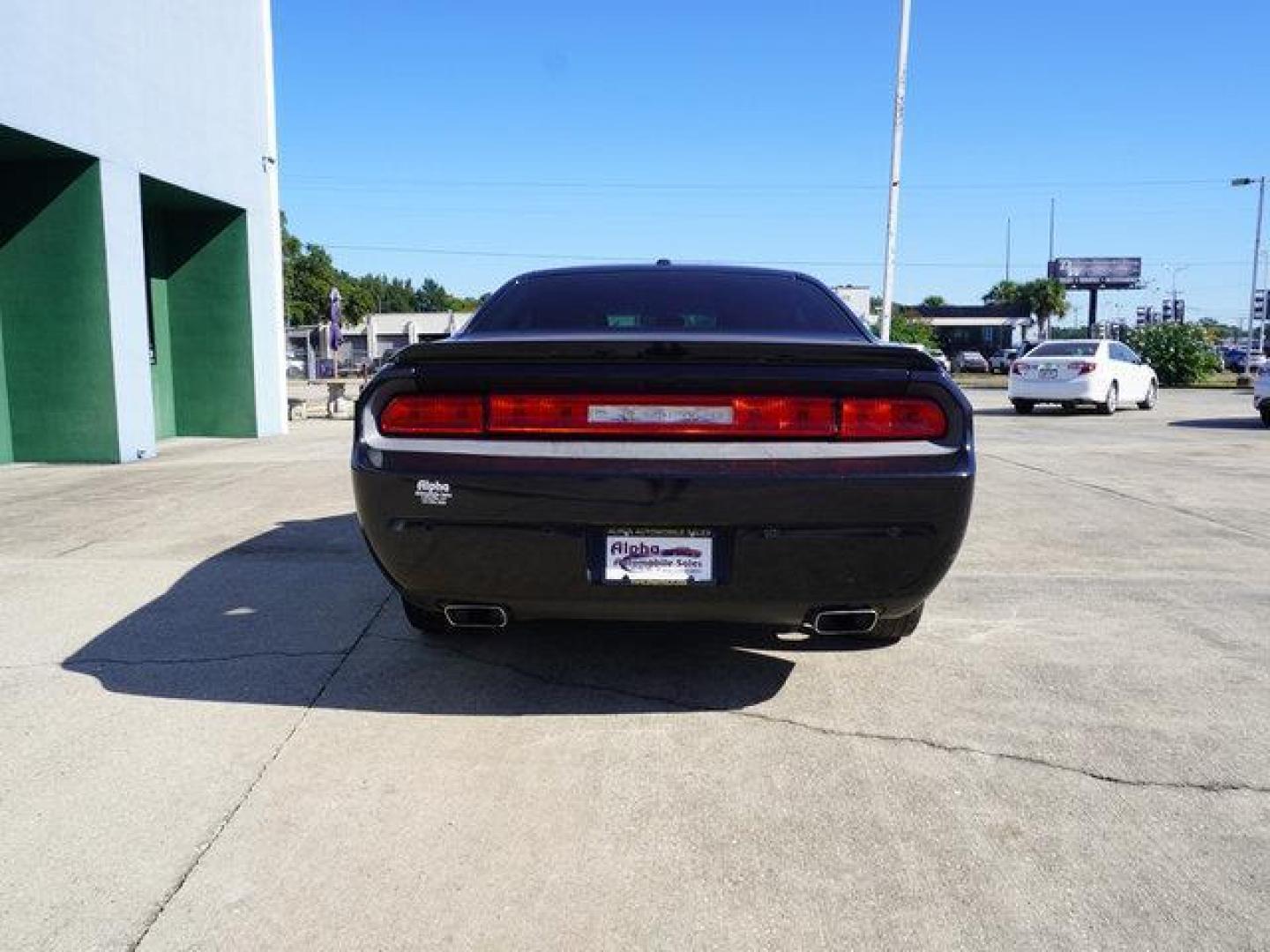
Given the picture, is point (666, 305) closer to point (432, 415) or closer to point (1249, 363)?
point (432, 415)

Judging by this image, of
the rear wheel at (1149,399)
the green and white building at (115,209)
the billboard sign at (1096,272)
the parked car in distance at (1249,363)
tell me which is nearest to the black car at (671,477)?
the green and white building at (115,209)

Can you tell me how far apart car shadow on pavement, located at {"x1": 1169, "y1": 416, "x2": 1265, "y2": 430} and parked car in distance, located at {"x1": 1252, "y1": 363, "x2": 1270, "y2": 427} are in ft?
0.83

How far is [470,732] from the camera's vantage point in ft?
9.91

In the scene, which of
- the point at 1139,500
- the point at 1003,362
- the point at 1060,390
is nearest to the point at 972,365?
the point at 1003,362

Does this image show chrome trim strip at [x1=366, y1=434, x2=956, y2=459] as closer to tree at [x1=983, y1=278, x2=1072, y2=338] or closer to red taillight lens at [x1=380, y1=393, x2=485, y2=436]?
red taillight lens at [x1=380, y1=393, x2=485, y2=436]

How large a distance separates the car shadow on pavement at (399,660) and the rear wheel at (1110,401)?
51.3 ft

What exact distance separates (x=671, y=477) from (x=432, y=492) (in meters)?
0.73

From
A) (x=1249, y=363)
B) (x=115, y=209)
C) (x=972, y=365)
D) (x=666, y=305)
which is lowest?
(x=972, y=365)

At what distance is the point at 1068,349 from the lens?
17375 millimetres

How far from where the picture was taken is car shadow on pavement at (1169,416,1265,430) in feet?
47.9

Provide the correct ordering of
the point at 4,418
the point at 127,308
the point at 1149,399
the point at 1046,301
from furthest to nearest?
the point at 1046,301 < the point at 1149,399 < the point at 127,308 < the point at 4,418

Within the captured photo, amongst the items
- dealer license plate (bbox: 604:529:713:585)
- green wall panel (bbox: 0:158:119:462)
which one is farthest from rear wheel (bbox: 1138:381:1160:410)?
dealer license plate (bbox: 604:529:713:585)

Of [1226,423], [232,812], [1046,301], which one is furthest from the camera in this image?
[1046,301]

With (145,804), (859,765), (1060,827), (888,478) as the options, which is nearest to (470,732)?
(145,804)
